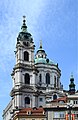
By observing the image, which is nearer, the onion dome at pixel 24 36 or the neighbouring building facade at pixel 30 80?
the neighbouring building facade at pixel 30 80

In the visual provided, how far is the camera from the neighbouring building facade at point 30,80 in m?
119

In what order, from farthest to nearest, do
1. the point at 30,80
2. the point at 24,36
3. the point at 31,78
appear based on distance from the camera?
the point at 24,36 < the point at 31,78 < the point at 30,80

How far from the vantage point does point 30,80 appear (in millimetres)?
122500

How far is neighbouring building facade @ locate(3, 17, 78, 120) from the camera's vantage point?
119 m

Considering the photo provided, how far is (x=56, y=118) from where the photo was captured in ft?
299

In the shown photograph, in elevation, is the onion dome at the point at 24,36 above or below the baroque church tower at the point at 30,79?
above

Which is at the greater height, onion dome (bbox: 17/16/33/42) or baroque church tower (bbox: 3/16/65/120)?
onion dome (bbox: 17/16/33/42)

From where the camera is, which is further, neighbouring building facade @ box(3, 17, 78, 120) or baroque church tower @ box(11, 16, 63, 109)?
baroque church tower @ box(11, 16, 63, 109)

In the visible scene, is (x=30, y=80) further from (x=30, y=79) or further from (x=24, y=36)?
(x=24, y=36)

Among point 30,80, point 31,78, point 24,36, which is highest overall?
point 24,36

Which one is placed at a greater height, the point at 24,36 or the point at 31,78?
the point at 24,36

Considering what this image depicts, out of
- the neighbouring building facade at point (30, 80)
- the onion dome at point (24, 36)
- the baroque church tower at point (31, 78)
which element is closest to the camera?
the neighbouring building facade at point (30, 80)

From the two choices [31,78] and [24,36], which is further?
[24,36]

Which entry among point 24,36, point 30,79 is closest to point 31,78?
point 30,79
